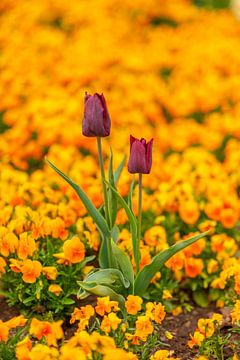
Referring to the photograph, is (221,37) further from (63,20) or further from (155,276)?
(155,276)

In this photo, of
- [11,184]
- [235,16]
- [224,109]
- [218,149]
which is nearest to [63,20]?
[235,16]

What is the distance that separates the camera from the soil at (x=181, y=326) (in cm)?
323

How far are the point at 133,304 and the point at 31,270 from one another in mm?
478

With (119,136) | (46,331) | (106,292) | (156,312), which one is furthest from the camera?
(119,136)

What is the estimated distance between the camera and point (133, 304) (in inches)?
119

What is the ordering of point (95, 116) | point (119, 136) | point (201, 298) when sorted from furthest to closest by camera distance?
1. point (119, 136)
2. point (201, 298)
3. point (95, 116)

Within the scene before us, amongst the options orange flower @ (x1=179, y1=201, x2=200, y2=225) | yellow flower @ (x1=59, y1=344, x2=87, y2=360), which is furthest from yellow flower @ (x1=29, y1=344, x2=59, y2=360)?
orange flower @ (x1=179, y1=201, x2=200, y2=225)

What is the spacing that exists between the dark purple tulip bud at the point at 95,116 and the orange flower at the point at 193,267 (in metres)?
1.02

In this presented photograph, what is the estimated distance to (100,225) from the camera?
3.20 m

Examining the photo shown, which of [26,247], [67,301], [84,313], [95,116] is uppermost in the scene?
[95,116]

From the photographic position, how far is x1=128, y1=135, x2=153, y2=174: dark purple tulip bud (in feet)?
9.53

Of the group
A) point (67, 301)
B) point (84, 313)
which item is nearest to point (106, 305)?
point (84, 313)

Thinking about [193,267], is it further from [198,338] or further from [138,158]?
[138,158]

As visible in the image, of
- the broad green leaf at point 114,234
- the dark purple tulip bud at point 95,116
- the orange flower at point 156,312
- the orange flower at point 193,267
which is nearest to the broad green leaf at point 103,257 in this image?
the broad green leaf at point 114,234
